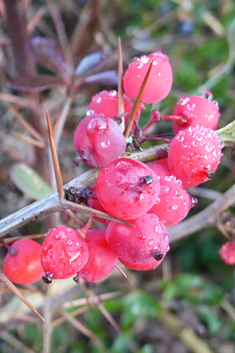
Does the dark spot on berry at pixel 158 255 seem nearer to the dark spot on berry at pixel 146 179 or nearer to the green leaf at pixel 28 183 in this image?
the dark spot on berry at pixel 146 179

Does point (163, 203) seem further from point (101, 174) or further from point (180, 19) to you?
point (180, 19)

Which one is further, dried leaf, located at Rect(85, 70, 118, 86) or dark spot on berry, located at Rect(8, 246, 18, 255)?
dried leaf, located at Rect(85, 70, 118, 86)

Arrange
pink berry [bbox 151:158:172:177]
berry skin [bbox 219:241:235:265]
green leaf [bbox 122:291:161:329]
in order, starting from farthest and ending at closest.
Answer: green leaf [bbox 122:291:161:329], berry skin [bbox 219:241:235:265], pink berry [bbox 151:158:172:177]

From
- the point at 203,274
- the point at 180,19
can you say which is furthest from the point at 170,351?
the point at 180,19

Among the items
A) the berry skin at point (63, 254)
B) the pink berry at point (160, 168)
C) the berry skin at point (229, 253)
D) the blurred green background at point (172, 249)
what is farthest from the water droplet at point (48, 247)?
the blurred green background at point (172, 249)

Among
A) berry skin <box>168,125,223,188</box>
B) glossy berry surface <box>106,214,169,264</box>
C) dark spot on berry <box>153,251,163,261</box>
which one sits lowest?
dark spot on berry <box>153,251,163,261</box>

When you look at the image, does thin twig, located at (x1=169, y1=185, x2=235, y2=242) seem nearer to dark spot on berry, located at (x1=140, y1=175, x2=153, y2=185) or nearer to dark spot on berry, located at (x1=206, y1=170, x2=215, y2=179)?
dark spot on berry, located at (x1=206, y1=170, x2=215, y2=179)

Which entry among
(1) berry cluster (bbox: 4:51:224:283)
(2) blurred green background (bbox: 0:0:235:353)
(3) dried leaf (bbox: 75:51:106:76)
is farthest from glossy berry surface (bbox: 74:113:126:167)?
(2) blurred green background (bbox: 0:0:235:353)
